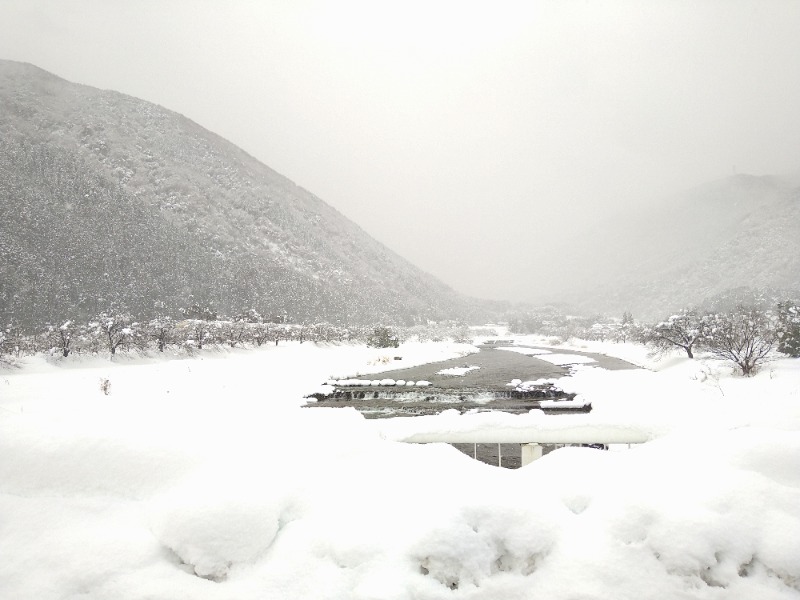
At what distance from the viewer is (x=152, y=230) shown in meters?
95.7

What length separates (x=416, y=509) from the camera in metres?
2.76

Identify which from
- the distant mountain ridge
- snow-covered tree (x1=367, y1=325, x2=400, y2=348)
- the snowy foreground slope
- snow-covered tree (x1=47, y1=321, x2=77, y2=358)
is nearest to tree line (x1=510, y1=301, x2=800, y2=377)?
the snowy foreground slope

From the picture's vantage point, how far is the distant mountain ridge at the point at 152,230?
72188 millimetres

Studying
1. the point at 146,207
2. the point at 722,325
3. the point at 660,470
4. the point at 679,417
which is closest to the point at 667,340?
the point at 722,325

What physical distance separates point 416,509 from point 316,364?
31.8m

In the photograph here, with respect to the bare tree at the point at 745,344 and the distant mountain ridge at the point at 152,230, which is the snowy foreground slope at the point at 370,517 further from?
the distant mountain ridge at the point at 152,230

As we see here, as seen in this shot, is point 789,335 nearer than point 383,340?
Yes

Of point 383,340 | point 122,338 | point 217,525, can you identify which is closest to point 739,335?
point 217,525

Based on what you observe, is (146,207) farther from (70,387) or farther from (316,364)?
(70,387)

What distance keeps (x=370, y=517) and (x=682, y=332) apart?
101ft

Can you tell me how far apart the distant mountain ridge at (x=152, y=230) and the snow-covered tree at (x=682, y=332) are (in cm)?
7297

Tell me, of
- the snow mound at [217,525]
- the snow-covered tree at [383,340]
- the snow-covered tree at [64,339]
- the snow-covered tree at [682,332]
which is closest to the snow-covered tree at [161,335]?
the snow-covered tree at [64,339]

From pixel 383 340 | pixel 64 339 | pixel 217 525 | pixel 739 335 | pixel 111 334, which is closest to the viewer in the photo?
pixel 217 525

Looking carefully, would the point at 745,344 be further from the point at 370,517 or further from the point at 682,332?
the point at 370,517
